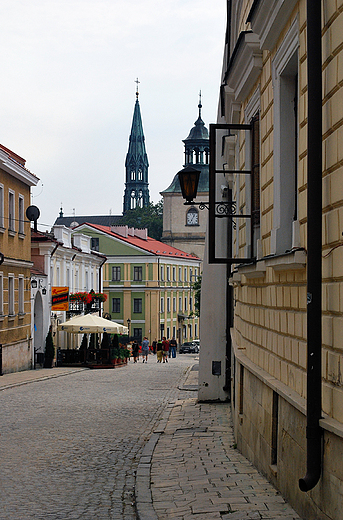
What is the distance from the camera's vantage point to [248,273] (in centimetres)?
896

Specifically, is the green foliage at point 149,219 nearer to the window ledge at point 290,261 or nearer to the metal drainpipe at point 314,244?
the window ledge at point 290,261

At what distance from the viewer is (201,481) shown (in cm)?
857

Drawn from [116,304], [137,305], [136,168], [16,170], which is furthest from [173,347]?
[136,168]

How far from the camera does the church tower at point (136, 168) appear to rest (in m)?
154

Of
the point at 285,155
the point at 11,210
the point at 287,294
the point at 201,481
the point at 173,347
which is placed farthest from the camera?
the point at 173,347

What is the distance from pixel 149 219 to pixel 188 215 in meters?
24.2

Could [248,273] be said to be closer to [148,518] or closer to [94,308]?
[148,518]

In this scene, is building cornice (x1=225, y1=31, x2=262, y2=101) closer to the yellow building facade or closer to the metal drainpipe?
the metal drainpipe

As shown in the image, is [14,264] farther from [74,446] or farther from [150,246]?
[150,246]

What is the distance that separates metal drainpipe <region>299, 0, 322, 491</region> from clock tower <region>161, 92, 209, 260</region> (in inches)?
3483

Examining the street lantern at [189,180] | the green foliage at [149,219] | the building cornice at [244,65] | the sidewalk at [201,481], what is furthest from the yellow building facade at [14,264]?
the green foliage at [149,219]

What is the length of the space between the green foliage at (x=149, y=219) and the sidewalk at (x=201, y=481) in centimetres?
10488

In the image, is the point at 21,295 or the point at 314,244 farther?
the point at 21,295

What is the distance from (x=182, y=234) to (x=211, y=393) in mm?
77590
